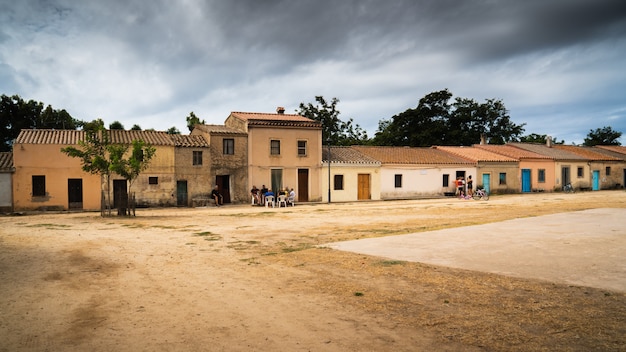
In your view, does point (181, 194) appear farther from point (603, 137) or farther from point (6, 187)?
point (603, 137)

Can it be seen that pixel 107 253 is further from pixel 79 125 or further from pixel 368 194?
pixel 79 125

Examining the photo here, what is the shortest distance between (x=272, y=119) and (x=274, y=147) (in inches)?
82.7

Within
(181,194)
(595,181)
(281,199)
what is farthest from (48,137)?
(595,181)

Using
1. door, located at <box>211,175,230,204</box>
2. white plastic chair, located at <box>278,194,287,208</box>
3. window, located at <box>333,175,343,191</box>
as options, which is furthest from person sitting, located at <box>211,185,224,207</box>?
window, located at <box>333,175,343,191</box>

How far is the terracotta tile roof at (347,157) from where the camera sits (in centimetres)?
3201

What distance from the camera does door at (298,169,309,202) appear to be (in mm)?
30594

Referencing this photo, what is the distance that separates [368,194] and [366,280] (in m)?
26.0

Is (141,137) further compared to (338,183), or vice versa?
(338,183)

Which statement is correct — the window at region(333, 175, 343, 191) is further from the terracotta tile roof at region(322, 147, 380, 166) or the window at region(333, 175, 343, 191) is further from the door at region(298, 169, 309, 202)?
the door at region(298, 169, 309, 202)

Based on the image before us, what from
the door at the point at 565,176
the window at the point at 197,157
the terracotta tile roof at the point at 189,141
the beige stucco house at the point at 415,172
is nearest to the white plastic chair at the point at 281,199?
the window at the point at 197,157

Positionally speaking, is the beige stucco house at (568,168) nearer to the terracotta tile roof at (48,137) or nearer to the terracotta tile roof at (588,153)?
the terracotta tile roof at (588,153)

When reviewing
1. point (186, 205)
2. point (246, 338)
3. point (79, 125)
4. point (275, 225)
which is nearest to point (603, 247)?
point (246, 338)

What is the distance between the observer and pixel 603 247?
8.99 m

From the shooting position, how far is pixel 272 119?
30.5m
